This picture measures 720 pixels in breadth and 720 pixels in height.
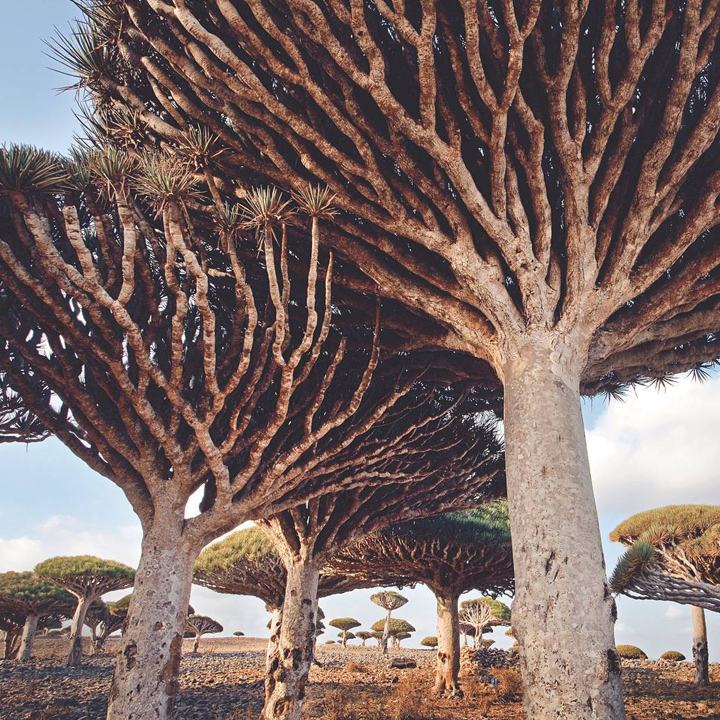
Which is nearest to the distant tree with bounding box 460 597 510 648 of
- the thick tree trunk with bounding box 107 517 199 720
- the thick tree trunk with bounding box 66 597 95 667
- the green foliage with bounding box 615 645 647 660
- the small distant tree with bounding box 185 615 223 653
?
the green foliage with bounding box 615 645 647 660

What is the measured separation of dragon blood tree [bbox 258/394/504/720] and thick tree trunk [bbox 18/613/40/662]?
66.5 ft

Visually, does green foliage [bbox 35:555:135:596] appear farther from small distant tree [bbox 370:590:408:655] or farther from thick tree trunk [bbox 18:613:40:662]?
small distant tree [bbox 370:590:408:655]

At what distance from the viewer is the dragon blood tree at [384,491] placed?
718 centimetres

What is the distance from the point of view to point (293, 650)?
26.0 feet

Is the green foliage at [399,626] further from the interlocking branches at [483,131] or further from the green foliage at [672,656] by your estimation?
the interlocking branches at [483,131]

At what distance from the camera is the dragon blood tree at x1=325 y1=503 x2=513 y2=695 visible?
1295 centimetres

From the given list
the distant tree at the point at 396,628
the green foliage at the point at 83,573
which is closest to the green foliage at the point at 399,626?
the distant tree at the point at 396,628

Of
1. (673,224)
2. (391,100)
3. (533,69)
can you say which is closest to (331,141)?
(391,100)

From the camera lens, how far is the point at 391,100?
13.1 ft

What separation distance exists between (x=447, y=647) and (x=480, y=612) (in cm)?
1718

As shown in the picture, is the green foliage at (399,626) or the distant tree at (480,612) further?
the green foliage at (399,626)

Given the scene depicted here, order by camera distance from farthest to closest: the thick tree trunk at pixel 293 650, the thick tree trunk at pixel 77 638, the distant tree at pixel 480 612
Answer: the distant tree at pixel 480 612, the thick tree trunk at pixel 77 638, the thick tree trunk at pixel 293 650

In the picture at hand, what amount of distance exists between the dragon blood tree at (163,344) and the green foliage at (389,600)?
93.7ft

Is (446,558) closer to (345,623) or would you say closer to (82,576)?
(82,576)
